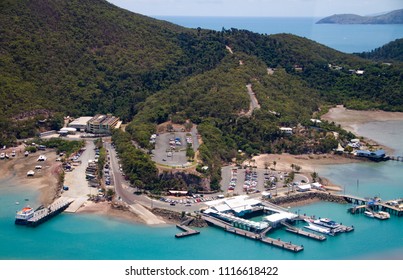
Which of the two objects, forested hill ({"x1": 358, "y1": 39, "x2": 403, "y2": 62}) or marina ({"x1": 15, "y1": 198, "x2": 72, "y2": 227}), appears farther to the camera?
forested hill ({"x1": 358, "y1": 39, "x2": 403, "y2": 62})

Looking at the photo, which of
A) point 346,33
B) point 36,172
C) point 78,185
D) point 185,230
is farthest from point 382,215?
point 346,33

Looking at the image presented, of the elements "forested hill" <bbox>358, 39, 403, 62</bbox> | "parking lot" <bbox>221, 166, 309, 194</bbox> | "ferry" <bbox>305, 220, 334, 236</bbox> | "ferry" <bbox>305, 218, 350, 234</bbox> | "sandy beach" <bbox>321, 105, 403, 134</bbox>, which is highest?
"forested hill" <bbox>358, 39, 403, 62</bbox>

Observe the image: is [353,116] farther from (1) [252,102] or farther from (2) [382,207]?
(2) [382,207]

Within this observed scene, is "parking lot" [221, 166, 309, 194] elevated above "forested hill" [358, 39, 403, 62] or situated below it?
below

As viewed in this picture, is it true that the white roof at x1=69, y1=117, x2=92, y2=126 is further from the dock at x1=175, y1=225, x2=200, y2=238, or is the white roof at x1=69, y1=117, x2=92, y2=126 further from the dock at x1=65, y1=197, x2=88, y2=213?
the dock at x1=175, y1=225, x2=200, y2=238

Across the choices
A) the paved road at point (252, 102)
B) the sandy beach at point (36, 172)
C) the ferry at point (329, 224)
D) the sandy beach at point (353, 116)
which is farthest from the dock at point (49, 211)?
the sandy beach at point (353, 116)

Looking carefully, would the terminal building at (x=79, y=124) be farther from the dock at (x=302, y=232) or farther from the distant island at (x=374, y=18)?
the dock at (x=302, y=232)

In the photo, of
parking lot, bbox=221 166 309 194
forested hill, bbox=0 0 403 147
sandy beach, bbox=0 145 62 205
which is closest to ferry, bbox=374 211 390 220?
parking lot, bbox=221 166 309 194

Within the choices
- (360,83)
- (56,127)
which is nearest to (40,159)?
(56,127)
